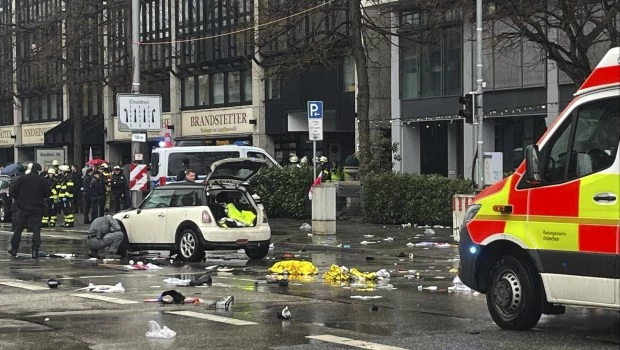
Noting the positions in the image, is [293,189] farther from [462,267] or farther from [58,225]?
[462,267]

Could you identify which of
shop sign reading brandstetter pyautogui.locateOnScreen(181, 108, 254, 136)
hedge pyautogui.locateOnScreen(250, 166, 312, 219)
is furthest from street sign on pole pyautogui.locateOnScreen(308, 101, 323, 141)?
shop sign reading brandstetter pyautogui.locateOnScreen(181, 108, 254, 136)

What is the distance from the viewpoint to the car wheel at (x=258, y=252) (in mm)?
17984

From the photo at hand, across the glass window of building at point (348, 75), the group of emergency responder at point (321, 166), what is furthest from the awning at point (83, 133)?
the group of emergency responder at point (321, 166)

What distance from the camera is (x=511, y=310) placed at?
9.27 meters

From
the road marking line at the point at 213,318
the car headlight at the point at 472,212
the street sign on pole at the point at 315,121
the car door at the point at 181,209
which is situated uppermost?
the street sign on pole at the point at 315,121

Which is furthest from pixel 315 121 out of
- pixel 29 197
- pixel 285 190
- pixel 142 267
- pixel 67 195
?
pixel 67 195

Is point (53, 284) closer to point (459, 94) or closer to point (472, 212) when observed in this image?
point (472, 212)

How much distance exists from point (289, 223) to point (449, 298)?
15986 mm

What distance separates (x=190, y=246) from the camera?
57.8ft

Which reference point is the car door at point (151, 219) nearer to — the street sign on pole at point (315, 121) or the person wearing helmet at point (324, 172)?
the street sign on pole at point (315, 121)

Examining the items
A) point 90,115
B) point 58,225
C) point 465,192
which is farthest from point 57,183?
point 90,115

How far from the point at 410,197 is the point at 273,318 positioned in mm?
15304

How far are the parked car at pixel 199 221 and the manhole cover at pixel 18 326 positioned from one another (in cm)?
741

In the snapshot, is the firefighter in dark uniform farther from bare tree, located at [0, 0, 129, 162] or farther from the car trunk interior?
the car trunk interior
